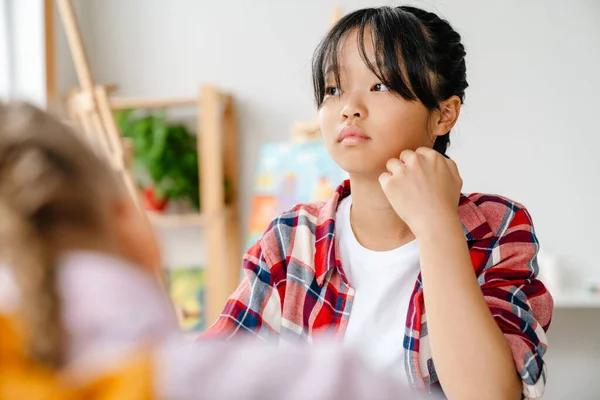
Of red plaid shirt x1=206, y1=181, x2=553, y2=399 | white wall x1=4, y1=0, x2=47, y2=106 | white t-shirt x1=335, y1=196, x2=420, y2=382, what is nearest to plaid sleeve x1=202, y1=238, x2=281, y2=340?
red plaid shirt x1=206, y1=181, x2=553, y2=399

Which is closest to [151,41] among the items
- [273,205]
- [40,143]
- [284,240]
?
[273,205]

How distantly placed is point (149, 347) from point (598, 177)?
2.98 meters

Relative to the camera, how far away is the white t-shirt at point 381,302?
0.86 metres

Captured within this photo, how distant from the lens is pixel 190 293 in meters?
3.43

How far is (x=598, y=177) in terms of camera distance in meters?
2.88

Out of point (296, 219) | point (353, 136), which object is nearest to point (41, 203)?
point (353, 136)

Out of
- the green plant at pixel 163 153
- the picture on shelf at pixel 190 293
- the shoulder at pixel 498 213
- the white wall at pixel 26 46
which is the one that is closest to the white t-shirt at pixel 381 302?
the shoulder at pixel 498 213

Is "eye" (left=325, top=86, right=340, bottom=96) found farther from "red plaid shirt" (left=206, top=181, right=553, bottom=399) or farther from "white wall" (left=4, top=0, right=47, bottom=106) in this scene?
"white wall" (left=4, top=0, right=47, bottom=106)

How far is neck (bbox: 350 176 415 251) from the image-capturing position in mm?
926

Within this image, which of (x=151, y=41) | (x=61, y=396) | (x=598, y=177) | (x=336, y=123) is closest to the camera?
(x=61, y=396)

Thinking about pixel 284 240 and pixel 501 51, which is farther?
pixel 501 51

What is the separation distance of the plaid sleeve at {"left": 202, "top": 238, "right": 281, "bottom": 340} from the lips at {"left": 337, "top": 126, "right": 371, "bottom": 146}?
8.4 inches

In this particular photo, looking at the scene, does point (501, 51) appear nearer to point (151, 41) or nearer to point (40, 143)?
point (151, 41)

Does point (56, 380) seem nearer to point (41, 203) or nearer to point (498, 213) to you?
point (41, 203)
